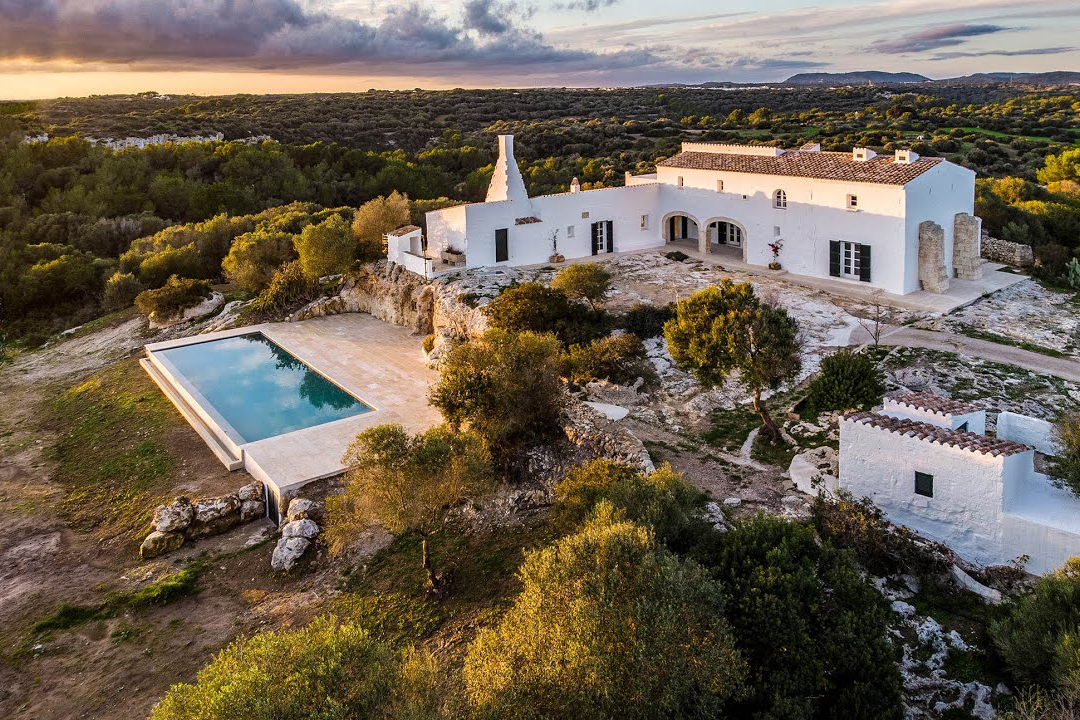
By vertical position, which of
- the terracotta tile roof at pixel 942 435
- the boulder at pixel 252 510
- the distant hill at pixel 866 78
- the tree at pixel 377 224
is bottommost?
the boulder at pixel 252 510

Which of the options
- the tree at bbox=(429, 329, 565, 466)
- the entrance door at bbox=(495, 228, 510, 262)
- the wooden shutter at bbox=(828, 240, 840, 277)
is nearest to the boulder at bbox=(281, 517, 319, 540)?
the tree at bbox=(429, 329, 565, 466)

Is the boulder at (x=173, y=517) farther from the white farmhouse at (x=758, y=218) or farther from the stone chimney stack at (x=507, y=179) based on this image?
the stone chimney stack at (x=507, y=179)

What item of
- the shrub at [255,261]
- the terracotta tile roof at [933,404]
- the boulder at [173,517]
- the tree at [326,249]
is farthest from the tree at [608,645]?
the shrub at [255,261]

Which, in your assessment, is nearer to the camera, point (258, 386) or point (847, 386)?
point (847, 386)

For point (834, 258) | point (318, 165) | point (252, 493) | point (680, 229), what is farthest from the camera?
point (318, 165)

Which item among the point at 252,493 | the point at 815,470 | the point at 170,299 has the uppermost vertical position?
the point at 170,299

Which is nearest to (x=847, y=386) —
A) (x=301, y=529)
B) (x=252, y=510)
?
(x=301, y=529)

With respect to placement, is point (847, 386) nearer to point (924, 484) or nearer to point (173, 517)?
point (924, 484)
